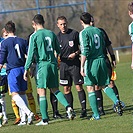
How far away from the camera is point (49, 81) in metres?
10.0

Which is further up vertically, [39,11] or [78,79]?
[39,11]

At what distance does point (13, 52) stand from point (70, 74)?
157cm

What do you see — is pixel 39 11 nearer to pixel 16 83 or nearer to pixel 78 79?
pixel 78 79

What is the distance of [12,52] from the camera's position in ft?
33.7

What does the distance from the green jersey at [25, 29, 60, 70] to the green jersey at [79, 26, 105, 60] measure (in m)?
0.54

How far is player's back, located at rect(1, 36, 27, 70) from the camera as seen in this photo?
33.5 feet

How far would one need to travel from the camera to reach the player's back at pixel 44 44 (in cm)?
980

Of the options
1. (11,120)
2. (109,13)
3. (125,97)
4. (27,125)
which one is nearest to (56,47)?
(27,125)

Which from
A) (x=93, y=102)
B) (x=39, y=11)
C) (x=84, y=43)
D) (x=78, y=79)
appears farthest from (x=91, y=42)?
(x=39, y=11)

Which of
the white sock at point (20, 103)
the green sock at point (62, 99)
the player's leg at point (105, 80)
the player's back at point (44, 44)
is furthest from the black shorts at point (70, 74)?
the white sock at point (20, 103)

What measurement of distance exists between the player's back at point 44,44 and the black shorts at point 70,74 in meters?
1.27

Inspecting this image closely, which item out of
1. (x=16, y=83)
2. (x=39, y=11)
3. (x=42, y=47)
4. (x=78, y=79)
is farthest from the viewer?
(x=39, y=11)

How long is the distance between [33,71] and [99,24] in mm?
33225

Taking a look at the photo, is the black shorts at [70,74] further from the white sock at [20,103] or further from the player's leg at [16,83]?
the white sock at [20,103]
